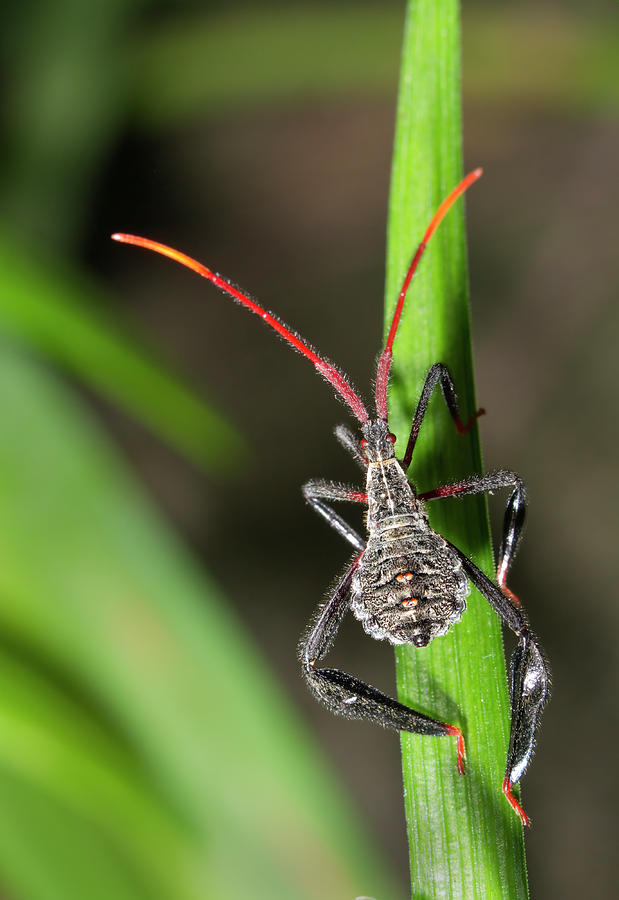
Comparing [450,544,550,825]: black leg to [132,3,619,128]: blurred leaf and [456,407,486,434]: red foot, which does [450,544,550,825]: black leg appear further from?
[132,3,619,128]: blurred leaf

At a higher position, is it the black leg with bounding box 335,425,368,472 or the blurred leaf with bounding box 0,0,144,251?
the blurred leaf with bounding box 0,0,144,251

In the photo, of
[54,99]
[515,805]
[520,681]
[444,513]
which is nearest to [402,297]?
[444,513]

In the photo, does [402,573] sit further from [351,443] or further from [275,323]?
[275,323]

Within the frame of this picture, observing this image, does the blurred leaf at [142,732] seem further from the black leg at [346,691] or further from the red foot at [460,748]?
the red foot at [460,748]


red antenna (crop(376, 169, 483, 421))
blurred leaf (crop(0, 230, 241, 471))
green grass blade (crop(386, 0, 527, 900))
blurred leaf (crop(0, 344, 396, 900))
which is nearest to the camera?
green grass blade (crop(386, 0, 527, 900))

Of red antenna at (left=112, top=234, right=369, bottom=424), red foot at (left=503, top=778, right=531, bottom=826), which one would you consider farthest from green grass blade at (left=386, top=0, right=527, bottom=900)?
red antenna at (left=112, top=234, right=369, bottom=424)
